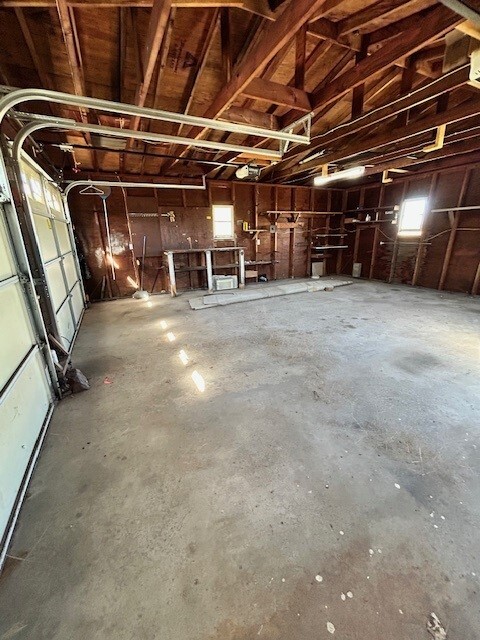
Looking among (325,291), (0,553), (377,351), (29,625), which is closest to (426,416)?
(377,351)

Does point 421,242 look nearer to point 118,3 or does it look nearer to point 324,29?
point 324,29

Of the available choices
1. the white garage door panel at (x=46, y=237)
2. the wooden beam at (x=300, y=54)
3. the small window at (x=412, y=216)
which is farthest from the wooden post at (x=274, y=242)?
the white garage door panel at (x=46, y=237)

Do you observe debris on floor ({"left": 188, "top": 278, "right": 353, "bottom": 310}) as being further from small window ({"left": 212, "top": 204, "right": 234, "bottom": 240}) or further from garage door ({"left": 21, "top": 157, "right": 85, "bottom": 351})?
garage door ({"left": 21, "top": 157, "right": 85, "bottom": 351})

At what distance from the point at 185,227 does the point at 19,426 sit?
239 inches

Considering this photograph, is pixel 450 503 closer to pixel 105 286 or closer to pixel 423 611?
pixel 423 611

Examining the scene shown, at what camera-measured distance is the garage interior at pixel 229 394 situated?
1.13 metres

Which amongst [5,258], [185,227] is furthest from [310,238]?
[5,258]

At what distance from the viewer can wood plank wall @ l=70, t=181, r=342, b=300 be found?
6215mm

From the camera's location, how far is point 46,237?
3244mm

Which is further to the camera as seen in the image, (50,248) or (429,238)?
(429,238)

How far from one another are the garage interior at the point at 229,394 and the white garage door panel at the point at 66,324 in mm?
58

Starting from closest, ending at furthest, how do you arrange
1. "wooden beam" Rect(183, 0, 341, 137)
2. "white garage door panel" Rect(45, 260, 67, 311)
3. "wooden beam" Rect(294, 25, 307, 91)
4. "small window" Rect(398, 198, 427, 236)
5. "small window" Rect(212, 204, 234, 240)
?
1. "wooden beam" Rect(183, 0, 341, 137)
2. "wooden beam" Rect(294, 25, 307, 91)
3. "white garage door panel" Rect(45, 260, 67, 311)
4. "small window" Rect(398, 198, 427, 236)
5. "small window" Rect(212, 204, 234, 240)

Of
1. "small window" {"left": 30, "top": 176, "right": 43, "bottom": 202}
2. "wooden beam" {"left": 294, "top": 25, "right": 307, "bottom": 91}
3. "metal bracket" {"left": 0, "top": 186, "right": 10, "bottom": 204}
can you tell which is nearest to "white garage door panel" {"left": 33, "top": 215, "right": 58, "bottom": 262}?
"small window" {"left": 30, "top": 176, "right": 43, "bottom": 202}

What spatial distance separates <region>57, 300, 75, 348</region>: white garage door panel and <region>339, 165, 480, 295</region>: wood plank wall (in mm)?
7902
